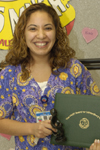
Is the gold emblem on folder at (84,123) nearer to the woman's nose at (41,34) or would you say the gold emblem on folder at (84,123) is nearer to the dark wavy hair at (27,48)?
the dark wavy hair at (27,48)

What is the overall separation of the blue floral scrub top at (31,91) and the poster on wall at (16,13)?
29 cm

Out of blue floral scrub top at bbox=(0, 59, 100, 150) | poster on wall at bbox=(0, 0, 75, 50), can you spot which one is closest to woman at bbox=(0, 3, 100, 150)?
blue floral scrub top at bbox=(0, 59, 100, 150)

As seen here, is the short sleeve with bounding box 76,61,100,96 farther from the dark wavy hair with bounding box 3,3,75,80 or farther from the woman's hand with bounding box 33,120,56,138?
the woman's hand with bounding box 33,120,56,138

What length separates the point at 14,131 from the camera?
40.8 inches

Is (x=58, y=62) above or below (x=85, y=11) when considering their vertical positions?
below

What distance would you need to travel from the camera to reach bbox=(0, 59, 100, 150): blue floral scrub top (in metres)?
1.04

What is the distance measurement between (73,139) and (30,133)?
0.82 ft

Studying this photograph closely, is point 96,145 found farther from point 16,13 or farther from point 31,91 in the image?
point 16,13

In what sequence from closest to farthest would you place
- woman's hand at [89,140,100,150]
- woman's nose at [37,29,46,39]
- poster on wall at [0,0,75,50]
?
woman's hand at [89,140,100,150]
woman's nose at [37,29,46,39]
poster on wall at [0,0,75,50]

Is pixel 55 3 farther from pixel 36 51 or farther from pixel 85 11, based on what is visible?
pixel 36 51

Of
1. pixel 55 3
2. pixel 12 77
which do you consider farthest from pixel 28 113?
pixel 55 3

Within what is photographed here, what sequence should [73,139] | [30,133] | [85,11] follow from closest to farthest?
[73,139]
[30,133]
[85,11]

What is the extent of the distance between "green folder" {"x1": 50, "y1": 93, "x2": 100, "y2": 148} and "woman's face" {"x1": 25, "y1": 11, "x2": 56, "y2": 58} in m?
0.29

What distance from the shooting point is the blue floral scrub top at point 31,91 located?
1.04m
